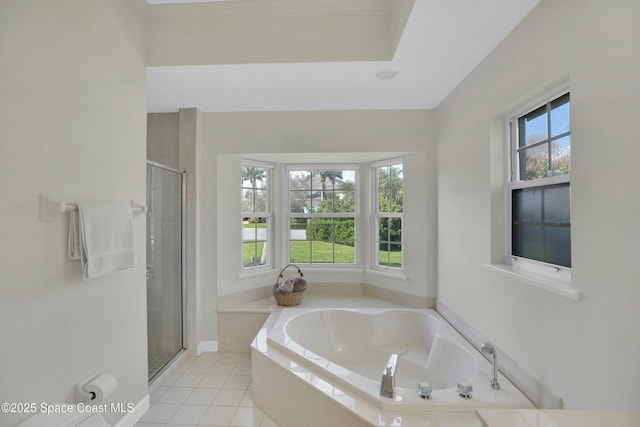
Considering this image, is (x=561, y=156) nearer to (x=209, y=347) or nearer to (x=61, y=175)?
(x=61, y=175)

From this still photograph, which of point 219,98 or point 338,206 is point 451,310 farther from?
point 219,98

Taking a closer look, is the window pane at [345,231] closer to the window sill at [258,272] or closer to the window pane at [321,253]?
the window pane at [321,253]

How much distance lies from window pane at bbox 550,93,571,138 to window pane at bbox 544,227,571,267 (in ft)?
1.55

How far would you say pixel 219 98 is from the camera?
2641 mm

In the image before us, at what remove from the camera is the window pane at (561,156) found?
1.42 metres

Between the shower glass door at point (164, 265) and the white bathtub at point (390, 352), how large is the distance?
3.20 feet

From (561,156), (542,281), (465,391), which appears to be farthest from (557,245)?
(465,391)

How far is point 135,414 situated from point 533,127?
293 cm

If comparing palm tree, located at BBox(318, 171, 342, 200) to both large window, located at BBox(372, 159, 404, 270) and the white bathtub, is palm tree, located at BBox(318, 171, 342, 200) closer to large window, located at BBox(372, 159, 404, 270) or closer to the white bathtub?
large window, located at BBox(372, 159, 404, 270)

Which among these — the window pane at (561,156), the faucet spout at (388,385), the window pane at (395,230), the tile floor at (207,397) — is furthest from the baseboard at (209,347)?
the window pane at (561,156)

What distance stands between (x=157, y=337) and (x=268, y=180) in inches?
74.4

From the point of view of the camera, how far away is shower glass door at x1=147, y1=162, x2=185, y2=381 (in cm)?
245

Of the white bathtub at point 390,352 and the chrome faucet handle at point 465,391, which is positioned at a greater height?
the chrome faucet handle at point 465,391

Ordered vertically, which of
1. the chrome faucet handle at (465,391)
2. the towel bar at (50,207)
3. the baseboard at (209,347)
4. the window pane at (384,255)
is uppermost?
the towel bar at (50,207)
